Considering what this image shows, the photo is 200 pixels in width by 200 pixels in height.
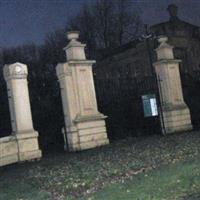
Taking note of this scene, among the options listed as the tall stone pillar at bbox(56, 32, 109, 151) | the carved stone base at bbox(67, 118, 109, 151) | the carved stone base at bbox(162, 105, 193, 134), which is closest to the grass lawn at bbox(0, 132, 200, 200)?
the carved stone base at bbox(67, 118, 109, 151)

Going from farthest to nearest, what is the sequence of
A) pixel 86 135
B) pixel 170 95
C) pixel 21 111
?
pixel 170 95 → pixel 86 135 → pixel 21 111

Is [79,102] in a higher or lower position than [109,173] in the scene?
higher

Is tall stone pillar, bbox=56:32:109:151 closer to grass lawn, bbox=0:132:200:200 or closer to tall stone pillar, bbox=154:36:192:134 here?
grass lawn, bbox=0:132:200:200

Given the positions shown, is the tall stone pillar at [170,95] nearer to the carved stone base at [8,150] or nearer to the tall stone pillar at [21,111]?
the tall stone pillar at [21,111]

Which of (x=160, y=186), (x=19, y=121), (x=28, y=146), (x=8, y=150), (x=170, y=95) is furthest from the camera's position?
(x=170, y=95)

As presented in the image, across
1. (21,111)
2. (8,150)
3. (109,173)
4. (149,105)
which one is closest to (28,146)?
(8,150)

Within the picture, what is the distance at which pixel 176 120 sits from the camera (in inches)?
832

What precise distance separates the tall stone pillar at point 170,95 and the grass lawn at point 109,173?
4.26 meters

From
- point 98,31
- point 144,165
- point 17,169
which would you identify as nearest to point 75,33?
point 17,169

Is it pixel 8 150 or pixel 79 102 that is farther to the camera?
pixel 79 102

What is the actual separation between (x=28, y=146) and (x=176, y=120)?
750cm

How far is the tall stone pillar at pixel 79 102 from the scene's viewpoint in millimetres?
17594

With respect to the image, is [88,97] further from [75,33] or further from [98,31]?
[98,31]

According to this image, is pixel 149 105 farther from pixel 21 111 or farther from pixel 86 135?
pixel 21 111
